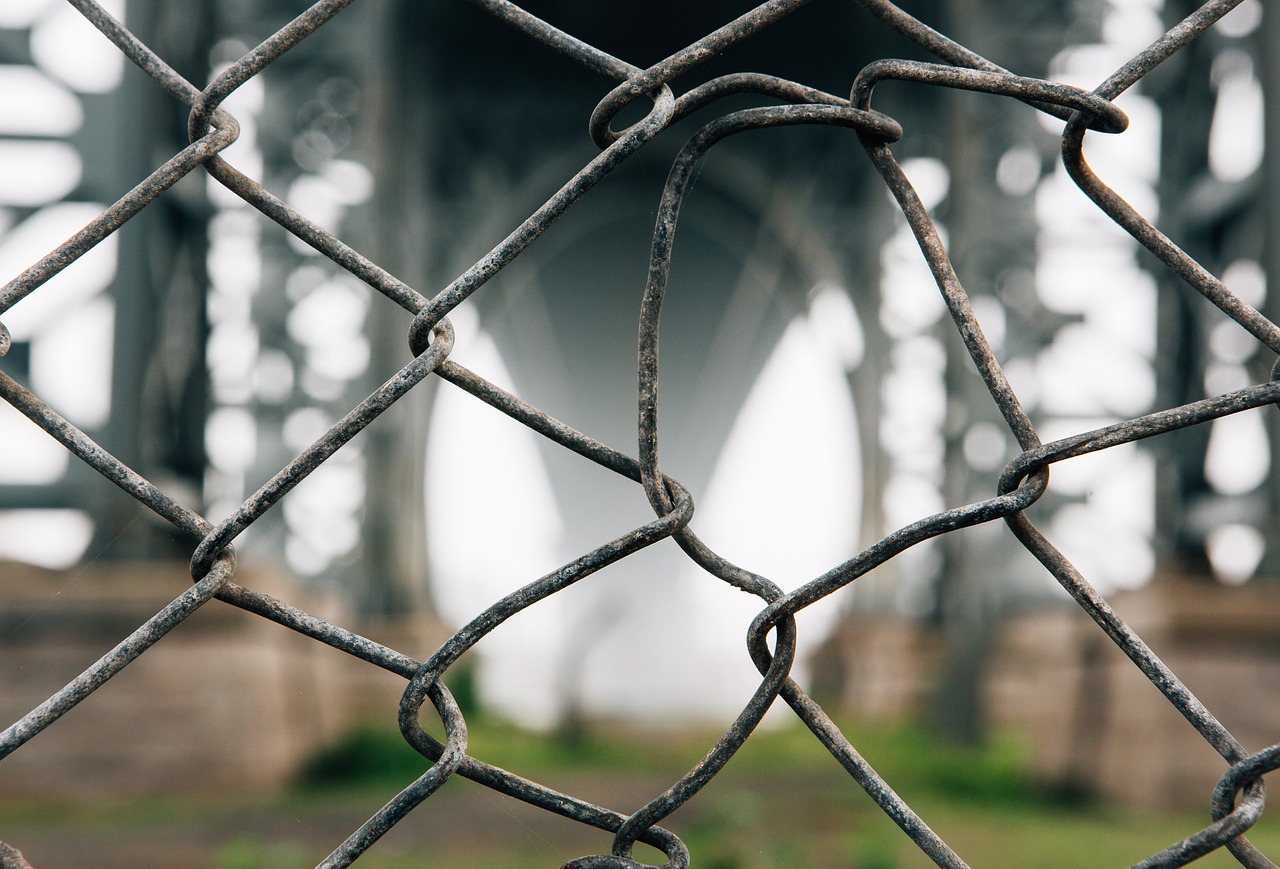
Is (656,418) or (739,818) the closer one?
(656,418)

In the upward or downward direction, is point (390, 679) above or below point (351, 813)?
above

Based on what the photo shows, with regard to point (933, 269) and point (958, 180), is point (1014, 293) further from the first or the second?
point (933, 269)

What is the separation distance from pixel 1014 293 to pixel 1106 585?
6.97ft

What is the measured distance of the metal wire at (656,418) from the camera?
29.3 inches

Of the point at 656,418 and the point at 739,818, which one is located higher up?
the point at 739,818

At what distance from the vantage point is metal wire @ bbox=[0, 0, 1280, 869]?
29.3 inches

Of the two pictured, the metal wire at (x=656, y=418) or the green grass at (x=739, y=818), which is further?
the green grass at (x=739, y=818)

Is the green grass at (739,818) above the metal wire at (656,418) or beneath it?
above

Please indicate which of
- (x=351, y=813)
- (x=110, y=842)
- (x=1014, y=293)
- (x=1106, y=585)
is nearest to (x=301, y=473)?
(x=110, y=842)

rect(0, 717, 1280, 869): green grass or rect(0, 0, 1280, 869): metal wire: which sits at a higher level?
rect(0, 717, 1280, 869): green grass

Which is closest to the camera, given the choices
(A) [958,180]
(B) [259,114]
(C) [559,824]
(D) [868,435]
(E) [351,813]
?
(C) [559,824]

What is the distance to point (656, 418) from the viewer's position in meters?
0.75

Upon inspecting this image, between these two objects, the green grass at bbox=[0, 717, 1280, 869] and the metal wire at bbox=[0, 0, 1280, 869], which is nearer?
the metal wire at bbox=[0, 0, 1280, 869]

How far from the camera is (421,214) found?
49.6 feet
